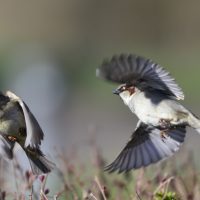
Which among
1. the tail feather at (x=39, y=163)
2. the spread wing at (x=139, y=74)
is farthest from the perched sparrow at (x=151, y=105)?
the tail feather at (x=39, y=163)

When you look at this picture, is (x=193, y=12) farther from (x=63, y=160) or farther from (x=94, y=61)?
(x=63, y=160)

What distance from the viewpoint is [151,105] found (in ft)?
19.1

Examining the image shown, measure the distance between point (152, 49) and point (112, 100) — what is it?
14.5ft

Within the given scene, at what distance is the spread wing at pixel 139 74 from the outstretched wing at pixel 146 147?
256 mm

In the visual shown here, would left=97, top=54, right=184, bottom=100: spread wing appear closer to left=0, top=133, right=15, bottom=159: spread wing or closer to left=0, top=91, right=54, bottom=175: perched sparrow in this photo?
left=0, top=91, right=54, bottom=175: perched sparrow

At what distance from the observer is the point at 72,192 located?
203 inches

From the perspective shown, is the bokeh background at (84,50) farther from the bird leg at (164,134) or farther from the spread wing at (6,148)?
the spread wing at (6,148)

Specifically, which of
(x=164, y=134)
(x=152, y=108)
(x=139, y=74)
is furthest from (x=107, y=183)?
(x=139, y=74)

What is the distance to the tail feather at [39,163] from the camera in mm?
5469

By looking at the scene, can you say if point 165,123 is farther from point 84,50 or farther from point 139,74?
point 84,50

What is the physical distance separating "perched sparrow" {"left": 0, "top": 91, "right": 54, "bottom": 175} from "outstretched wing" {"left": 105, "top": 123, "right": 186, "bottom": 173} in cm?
39

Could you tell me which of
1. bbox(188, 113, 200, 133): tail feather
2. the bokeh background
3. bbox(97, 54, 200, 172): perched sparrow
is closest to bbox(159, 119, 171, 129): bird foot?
bbox(97, 54, 200, 172): perched sparrow

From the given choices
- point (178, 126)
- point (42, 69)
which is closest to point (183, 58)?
point (42, 69)

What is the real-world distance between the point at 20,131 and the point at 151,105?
2.38 ft
